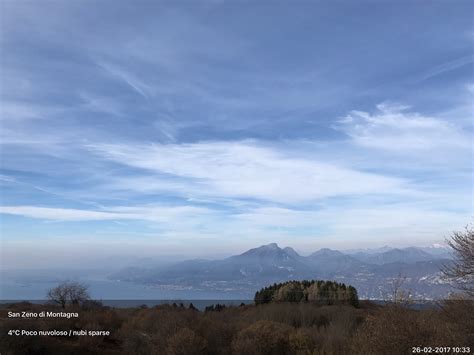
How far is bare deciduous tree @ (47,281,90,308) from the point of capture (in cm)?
4894

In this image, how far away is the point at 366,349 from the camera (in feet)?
45.4

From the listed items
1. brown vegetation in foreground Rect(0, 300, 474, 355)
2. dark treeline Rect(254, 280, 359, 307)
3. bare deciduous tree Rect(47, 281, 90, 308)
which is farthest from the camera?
dark treeline Rect(254, 280, 359, 307)

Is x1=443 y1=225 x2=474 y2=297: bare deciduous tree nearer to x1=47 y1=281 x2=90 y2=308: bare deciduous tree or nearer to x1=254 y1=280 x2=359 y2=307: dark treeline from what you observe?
x1=47 y1=281 x2=90 y2=308: bare deciduous tree

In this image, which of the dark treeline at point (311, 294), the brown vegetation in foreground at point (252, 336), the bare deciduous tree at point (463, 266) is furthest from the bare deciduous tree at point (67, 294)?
the bare deciduous tree at point (463, 266)

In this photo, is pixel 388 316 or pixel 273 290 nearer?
pixel 388 316

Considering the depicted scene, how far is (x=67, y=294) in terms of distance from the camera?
49.5m

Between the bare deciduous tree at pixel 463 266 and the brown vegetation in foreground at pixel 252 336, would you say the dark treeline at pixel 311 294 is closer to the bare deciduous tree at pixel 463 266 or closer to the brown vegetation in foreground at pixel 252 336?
the brown vegetation in foreground at pixel 252 336

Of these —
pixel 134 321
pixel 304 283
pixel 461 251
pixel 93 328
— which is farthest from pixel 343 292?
pixel 461 251

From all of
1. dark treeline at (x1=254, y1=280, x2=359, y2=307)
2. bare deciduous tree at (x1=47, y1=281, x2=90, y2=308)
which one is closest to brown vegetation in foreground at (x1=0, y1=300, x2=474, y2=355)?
bare deciduous tree at (x1=47, y1=281, x2=90, y2=308)

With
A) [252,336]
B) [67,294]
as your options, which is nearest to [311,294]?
[67,294]

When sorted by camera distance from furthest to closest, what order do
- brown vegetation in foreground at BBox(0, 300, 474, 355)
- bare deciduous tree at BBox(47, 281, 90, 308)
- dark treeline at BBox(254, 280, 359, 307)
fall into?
dark treeline at BBox(254, 280, 359, 307) → bare deciduous tree at BBox(47, 281, 90, 308) → brown vegetation in foreground at BBox(0, 300, 474, 355)

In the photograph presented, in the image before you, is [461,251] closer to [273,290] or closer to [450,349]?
[450,349]

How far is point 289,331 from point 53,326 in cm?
1600

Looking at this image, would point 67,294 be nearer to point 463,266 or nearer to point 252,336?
point 252,336
